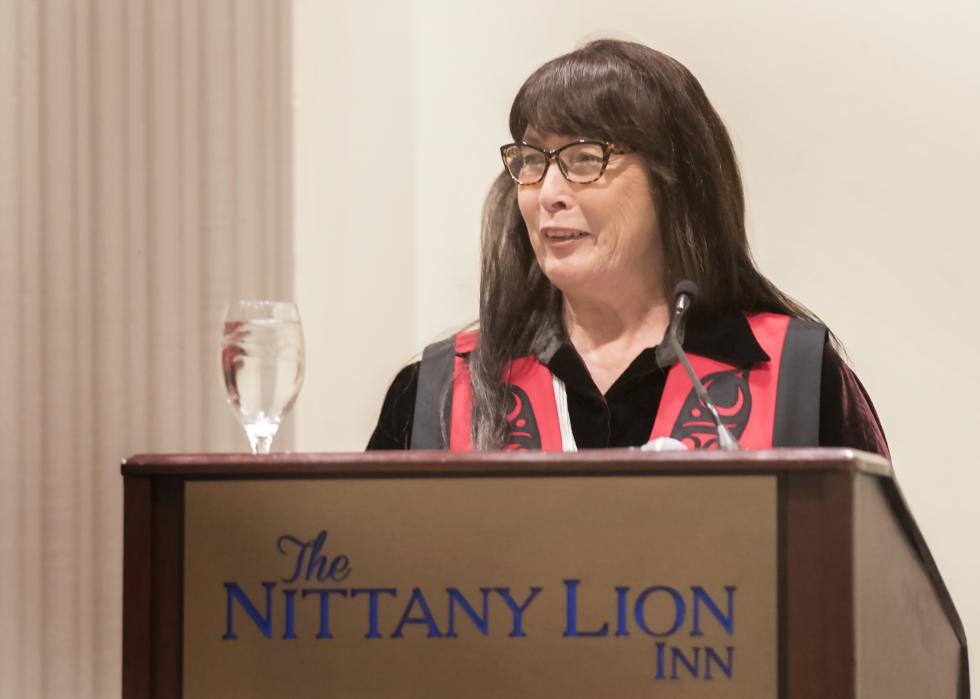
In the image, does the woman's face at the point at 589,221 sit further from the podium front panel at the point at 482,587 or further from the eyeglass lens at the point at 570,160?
the podium front panel at the point at 482,587

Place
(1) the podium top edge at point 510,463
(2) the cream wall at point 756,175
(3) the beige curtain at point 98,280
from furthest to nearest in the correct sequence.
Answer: (2) the cream wall at point 756,175 < (3) the beige curtain at point 98,280 < (1) the podium top edge at point 510,463

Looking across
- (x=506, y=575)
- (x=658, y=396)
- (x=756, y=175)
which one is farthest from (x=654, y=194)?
(x=506, y=575)

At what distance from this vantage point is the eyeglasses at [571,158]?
2201 mm

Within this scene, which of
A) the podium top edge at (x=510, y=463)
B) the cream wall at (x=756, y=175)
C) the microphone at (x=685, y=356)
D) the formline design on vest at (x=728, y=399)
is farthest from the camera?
the cream wall at (x=756, y=175)

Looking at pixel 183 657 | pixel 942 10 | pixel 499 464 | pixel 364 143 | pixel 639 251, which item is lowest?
pixel 183 657

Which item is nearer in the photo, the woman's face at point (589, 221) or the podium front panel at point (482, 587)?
the podium front panel at point (482, 587)

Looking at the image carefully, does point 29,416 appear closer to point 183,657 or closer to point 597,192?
point 597,192

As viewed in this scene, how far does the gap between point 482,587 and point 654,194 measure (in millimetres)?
1286

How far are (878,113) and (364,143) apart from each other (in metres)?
1.34

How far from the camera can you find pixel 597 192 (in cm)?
221

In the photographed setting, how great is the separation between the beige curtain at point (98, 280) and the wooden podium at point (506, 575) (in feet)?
4.26

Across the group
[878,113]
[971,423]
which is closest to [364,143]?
[878,113]

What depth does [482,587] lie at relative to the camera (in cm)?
111

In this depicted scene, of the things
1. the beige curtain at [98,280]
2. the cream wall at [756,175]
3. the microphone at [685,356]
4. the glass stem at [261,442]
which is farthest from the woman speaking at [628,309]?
the cream wall at [756,175]
